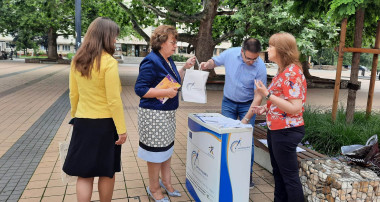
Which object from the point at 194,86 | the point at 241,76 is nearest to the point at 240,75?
the point at 241,76

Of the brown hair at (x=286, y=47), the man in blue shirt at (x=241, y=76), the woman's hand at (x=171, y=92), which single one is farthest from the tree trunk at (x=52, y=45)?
the brown hair at (x=286, y=47)

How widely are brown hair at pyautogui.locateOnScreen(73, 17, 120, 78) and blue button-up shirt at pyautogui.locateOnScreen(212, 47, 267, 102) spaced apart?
1.46 meters

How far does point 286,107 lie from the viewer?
7.99 feet

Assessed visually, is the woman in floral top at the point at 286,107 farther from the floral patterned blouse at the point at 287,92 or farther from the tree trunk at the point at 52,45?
the tree trunk at the point at 52,45

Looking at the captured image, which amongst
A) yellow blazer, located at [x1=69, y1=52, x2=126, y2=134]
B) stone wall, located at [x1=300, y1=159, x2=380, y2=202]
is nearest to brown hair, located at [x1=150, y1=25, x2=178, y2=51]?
yellow blazer, located at [x1=69, y1=52, x2=126, y2=134]

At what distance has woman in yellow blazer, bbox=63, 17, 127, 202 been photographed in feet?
7.50

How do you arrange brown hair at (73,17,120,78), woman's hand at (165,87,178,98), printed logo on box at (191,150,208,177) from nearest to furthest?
brown hair at (73,17,120,78), woman's hand at (165,87,178,98), printed logo on box at (191,150,208,177)

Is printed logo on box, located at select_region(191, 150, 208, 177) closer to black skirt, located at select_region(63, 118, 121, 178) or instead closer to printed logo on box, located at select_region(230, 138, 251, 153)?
printed logo on box, located at select_region(230, 138, 251, 153)

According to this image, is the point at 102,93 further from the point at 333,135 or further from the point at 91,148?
the point at 333,135

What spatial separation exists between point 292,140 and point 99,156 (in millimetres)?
1610

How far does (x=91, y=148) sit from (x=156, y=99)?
74 centimetres

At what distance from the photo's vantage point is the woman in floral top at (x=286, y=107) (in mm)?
2473

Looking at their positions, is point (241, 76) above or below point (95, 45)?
below

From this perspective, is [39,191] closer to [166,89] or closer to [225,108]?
[166,89]
